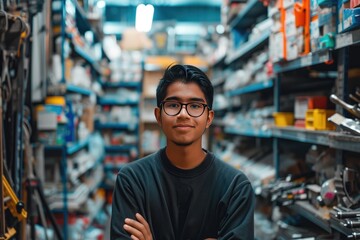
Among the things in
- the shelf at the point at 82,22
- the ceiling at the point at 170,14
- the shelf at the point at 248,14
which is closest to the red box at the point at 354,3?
the shelf at the point at 248,14

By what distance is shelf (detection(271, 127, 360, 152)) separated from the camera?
1.66 meters

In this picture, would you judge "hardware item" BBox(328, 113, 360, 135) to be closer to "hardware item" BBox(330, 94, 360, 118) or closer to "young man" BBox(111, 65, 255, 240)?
"hardware item" BBox(330, 94, 360, 118)

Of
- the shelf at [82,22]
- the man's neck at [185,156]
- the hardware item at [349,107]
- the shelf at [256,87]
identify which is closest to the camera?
the man's neck at [185,156]

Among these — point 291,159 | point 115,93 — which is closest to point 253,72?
point 291,159

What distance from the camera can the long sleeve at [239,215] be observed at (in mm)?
1516

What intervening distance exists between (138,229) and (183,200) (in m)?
0.23

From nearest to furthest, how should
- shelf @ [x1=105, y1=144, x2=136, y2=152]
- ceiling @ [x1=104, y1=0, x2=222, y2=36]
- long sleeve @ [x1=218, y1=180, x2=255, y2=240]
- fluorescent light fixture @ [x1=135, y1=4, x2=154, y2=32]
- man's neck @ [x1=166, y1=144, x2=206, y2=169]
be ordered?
long sleeve @ [x1=218, y1=180, x2=255, y2=240] → man's neck @ [x1=166, y1=144, x2=206, y2=169] → shelf @ [x1=105, y1=144, x2=136, y2=152] → fluorescent light fixture @ [x1=135, y1=4, x2=154, y2=32] → ceiling @ [x1=104, y1=0, x2=222, y2=36]

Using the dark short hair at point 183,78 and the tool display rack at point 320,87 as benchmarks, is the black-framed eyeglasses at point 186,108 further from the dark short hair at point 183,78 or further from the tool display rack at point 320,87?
the tool display rack at point 320,87

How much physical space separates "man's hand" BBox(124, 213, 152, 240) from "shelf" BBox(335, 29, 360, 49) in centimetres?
117

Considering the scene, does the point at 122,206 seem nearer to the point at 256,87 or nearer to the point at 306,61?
the point at 306,61

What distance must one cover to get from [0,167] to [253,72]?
2613mm

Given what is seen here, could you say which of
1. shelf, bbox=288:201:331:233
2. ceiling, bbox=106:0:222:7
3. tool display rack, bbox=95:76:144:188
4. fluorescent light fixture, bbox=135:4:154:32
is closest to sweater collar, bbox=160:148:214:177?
shelf, bbox=288:201:331:233

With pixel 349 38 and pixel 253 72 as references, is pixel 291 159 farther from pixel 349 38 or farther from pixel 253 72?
pixel 349 38

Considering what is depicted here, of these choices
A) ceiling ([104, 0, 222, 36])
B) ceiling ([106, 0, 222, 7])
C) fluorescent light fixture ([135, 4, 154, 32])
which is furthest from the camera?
ceiling ([104, 0, 222, 36])
